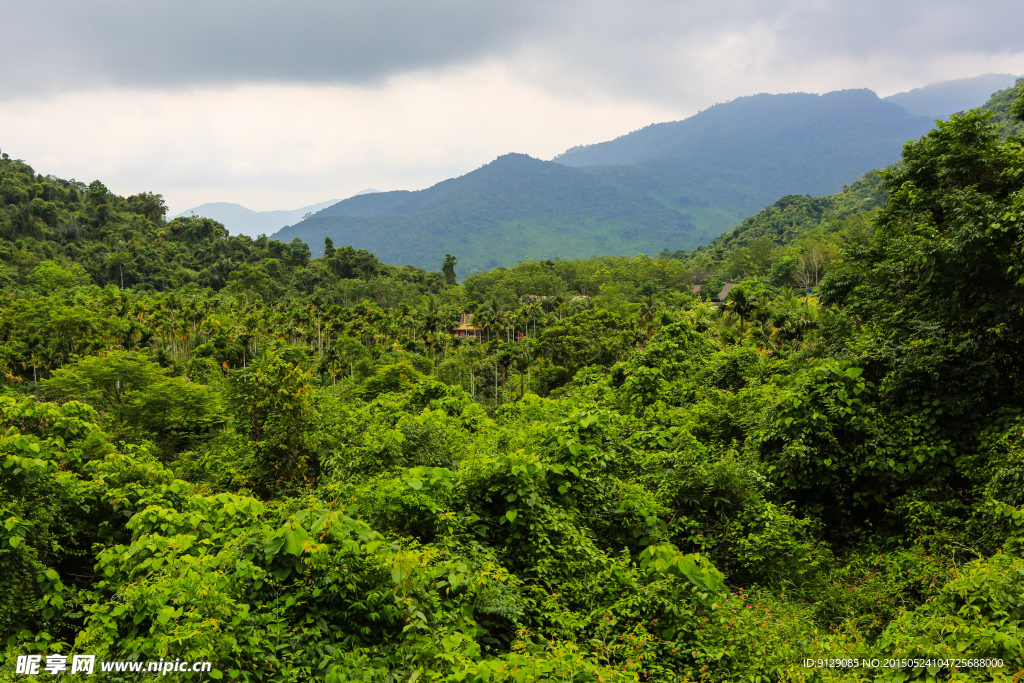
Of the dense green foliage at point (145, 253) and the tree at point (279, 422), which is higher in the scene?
the dense green foliage at point (145, 253)

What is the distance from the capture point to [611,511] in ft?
21.6

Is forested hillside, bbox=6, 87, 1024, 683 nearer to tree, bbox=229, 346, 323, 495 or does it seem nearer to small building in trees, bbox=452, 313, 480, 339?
tree, bbox=229, 346, 323, 495

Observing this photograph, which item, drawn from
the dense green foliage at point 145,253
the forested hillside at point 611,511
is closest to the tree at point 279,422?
the forested hillside at point 611,511

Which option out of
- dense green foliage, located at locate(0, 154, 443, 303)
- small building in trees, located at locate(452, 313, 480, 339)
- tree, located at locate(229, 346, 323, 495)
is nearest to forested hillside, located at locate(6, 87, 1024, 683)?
tree, located at locate(229, 346, 323, 495)

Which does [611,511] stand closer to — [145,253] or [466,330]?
[466,330]

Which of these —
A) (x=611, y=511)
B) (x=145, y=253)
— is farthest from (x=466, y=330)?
(x=611, y=511)

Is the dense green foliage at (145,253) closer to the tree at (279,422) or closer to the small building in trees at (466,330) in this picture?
the small building in trees at (466,330)

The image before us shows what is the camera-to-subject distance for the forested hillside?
393 centimetres

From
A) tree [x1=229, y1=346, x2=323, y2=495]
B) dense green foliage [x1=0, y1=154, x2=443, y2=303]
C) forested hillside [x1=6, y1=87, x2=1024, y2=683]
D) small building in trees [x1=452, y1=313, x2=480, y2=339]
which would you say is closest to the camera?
forested hillside [x1=6, y1=87, x2=1024, y2=683]

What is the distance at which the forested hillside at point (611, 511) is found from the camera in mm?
3934

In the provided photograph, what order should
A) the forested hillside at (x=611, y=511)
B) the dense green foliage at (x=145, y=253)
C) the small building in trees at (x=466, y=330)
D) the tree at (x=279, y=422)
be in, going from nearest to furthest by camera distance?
the forested hillside at (x=611, y=511) < the tree at (x=279, y=422) < the small building in trees at (x=466, y=330) < the dense green foliage at (x=145, y=253)

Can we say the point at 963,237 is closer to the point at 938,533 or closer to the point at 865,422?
the point at 865,422

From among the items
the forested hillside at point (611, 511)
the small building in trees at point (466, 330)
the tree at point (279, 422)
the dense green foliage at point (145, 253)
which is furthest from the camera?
the dense green foliage at point (145, 253)

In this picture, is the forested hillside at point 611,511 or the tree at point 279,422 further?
the tree at point 279,422
